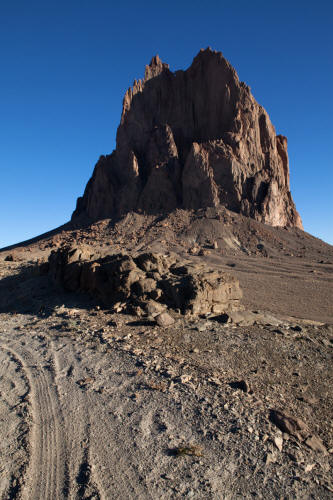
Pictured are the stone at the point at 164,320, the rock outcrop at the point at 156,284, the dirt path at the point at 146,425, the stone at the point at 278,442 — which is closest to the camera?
the dirt path at the point at 146,425

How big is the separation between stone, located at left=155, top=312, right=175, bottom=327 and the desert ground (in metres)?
0.22

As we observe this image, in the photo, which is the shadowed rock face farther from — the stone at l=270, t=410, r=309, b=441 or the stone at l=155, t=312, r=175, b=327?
the stone at l=270, t=410, r=309, b=441

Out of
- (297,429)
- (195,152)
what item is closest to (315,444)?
(297,429)

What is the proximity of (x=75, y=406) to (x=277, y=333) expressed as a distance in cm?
698

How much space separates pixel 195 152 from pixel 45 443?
52.0 meters

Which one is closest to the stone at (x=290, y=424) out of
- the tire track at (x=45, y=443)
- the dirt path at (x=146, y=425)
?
the dirt path at (x=146, y=425)

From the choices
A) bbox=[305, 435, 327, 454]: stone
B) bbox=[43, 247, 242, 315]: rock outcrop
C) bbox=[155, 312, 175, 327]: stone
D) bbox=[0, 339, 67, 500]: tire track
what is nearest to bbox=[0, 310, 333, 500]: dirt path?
bbox=[0, 339, 67, 500]: tire track

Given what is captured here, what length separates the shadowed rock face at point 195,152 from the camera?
5209 centimetres

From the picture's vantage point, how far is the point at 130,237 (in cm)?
4756

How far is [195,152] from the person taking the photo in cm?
5294

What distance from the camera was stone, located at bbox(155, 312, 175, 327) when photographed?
10.6m

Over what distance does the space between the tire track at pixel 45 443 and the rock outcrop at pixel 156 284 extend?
15.6 feet

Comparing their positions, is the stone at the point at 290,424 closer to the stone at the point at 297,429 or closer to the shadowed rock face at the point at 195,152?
the stone at the point at 297,429

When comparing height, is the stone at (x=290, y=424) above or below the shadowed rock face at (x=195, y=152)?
below
